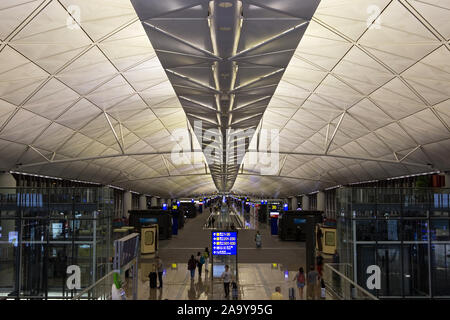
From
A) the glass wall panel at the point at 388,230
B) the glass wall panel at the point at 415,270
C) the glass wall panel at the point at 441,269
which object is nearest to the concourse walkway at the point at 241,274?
the glass wall panel at the point at 388,230

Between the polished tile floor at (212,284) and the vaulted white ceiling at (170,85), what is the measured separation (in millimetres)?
12531

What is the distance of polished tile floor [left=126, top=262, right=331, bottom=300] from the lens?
23172 millimetres

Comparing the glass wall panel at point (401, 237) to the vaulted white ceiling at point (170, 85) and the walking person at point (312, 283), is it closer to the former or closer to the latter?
the walking person at point (312, 283)

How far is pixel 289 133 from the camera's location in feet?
150

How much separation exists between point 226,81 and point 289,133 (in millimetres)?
24274

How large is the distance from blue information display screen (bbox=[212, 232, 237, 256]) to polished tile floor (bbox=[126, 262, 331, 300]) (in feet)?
6.41

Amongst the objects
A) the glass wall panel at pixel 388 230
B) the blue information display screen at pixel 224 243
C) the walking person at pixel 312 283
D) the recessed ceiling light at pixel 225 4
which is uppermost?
the recessed ceiling light at pixel 225 4

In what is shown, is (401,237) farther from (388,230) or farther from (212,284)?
(212,284)

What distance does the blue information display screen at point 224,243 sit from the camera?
2677 centimetres

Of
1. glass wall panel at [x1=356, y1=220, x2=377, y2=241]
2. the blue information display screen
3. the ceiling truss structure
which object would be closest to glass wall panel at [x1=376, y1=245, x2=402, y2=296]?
glass wall panel at [x1=356, y1=220, x2=377, y2=241]

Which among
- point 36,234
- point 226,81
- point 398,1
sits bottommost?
point 36,234

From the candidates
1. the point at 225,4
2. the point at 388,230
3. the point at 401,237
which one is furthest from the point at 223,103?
the point at 225,4
